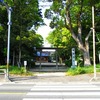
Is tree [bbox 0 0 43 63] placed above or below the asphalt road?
above

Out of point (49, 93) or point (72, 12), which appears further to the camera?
point (72, 12)

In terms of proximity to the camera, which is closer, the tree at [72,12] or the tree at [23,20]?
the tree at [72,12]

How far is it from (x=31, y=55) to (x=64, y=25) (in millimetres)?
13842

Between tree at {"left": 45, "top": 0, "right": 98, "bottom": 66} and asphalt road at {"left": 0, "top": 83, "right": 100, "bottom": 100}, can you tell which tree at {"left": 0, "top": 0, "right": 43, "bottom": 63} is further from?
asphalt road at {"left": 0, "top": 83, "right": 100, "bottom": 100}

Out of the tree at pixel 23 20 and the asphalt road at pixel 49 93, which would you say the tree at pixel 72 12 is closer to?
the tree at pixel 23 20

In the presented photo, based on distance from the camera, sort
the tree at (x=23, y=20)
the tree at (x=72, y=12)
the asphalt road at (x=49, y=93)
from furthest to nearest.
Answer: the tree at (x=23, y=20), the tree at (x=72, y=12), the asphalt road at (x=49, y=93)

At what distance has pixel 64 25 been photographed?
3809 centimetres

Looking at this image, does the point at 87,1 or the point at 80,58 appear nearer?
the point at 87,1

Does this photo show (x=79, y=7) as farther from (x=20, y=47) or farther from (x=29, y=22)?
(x=20, y=47)

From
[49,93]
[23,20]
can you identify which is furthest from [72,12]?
[49,93]

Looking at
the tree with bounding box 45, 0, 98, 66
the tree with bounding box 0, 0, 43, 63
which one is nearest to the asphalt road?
the tree with bounding box 45, 0, 98, 66

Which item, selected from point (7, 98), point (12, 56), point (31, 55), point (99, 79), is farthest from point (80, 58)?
point (7, 98)

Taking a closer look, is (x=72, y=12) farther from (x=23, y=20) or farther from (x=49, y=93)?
(x=49, y=93)

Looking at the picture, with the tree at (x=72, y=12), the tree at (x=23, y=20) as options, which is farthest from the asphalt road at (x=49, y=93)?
the tree at (x=23, y=20)
